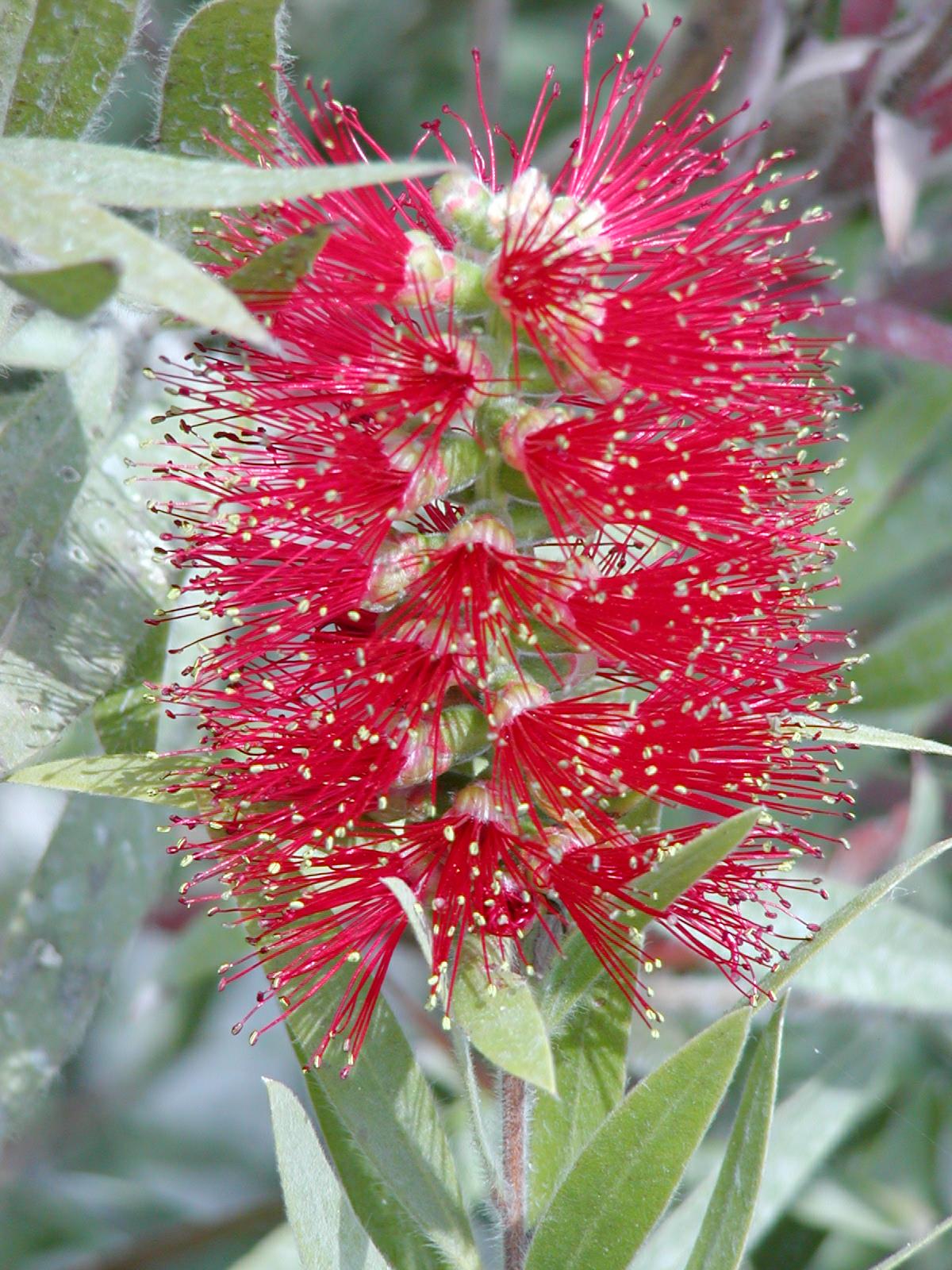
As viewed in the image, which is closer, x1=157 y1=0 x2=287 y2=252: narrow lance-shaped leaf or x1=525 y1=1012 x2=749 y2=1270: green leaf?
x1=525 y1=1012 x2=749 y2=1270: green leaf

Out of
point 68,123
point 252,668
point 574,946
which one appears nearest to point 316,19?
point 68,123

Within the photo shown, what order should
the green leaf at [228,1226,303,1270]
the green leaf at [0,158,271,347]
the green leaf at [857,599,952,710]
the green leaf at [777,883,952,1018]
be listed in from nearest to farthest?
the green leaf at [0,158,271,347], the green leaf at [228,1226,303,1270], the green leaf at [777,883,952,1018], the green leaf at [857,599,952,710]

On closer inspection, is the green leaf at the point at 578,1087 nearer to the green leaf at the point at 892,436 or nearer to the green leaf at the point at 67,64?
the green leaf at the point at 67,64

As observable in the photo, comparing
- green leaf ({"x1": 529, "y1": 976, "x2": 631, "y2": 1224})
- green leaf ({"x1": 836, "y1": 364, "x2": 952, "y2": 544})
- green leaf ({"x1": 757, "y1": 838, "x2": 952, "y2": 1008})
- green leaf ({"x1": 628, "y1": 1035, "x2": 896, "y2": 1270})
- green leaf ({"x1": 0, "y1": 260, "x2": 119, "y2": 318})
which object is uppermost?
green leaf ({"x1": 836, "y1": 364, "x2": 952, "y2": 544})

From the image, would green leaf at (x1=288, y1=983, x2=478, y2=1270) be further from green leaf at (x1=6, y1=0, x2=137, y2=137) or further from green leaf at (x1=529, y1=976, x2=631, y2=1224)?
green leaf at (x1=6, y1=0, x2=137, y2=137)

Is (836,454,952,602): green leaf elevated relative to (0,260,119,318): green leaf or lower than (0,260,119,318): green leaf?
lower

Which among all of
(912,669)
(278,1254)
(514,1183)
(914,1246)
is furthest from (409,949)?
(914,1246)

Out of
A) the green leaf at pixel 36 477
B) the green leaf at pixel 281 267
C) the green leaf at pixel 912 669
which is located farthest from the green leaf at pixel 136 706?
the green leaf at pixel 912 669

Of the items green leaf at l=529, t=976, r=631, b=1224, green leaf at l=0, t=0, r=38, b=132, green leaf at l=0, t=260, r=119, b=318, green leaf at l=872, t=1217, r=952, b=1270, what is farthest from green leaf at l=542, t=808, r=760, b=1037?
green leaf at l=0, t=0, r=38, b=132
